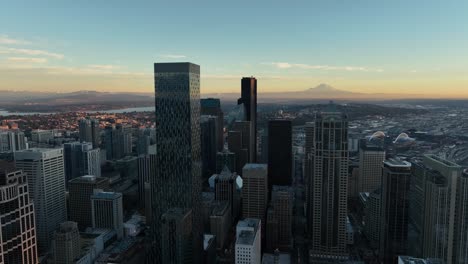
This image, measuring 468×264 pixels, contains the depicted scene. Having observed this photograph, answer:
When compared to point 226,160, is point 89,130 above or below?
above

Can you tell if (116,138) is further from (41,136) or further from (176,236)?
(176,236)

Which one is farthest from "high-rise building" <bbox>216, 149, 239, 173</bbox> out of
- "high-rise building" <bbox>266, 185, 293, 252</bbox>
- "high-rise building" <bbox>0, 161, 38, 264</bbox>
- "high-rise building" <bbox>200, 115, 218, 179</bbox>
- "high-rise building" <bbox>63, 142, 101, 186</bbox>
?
"high-rise building" <bbox>0, 161, 38, 264</bbox>

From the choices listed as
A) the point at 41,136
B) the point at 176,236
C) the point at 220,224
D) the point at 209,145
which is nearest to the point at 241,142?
the point at 209,145

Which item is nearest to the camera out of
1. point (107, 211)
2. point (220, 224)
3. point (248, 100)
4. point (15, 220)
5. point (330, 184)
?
point (15, 220)

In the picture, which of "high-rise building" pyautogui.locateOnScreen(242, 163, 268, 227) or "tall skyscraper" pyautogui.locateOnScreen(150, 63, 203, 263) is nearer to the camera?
"tall skyscraper" pyautogui.locateOnScreen(150, 63, 203, 263)

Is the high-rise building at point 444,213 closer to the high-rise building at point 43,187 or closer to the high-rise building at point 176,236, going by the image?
the high-rise building at point 176,236

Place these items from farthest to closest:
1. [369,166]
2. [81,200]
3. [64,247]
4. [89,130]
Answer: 1. [89,130]
2. [369,166]
3. [81,200]
4. [64,247]

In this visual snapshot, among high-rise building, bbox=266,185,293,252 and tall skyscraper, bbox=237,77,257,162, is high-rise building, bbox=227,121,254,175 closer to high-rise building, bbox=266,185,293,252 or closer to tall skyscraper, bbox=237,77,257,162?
tall skyscraper, bbox=237,77,257,162

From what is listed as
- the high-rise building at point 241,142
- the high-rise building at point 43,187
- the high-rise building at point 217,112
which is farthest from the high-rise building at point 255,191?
the high-rise building at point 217,112
